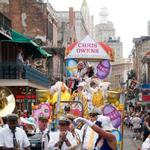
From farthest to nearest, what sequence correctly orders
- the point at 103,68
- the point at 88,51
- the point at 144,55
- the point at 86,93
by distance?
the point at 144,55 → the point at 103,68 → the point at 88,51 → the point at 86,93

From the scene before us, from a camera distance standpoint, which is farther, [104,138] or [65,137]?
[65,137]

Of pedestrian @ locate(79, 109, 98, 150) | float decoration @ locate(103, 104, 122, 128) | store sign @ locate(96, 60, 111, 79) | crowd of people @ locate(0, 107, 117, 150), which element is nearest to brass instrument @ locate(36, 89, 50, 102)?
store sign @ locate(96, 60, 111, 79)

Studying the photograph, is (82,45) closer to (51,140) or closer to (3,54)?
(51,140)

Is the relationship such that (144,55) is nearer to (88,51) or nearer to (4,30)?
(4,30)

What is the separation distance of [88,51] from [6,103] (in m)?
4.81

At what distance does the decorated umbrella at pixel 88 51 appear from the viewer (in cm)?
1686

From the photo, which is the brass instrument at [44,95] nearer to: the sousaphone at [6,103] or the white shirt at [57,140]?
the sousaphone at [6,103]

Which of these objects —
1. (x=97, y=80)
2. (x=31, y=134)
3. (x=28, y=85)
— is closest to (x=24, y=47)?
(x=28, y=85)

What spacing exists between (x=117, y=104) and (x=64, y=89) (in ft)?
4.49

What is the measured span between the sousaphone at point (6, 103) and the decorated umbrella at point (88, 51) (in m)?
3.93

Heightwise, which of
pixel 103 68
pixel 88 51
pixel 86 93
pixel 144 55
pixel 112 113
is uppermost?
pixel 144 55

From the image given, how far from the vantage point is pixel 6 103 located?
41.1ft

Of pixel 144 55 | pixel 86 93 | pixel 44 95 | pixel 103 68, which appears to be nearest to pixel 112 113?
pixel 86 93

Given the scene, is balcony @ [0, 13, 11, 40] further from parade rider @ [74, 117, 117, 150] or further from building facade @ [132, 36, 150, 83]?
building facade @ [132, 36, 150, 83]
